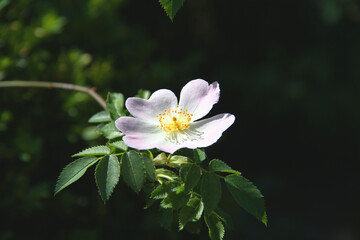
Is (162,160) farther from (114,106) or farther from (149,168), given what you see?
(114,106)

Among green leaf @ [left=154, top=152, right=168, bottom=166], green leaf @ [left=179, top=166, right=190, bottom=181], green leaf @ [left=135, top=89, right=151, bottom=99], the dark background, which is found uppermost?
green leaf @ [left=135, top=89, right=151, bottom=99]

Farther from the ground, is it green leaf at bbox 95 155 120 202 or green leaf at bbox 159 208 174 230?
green leaf at bbox 95 155 120 202

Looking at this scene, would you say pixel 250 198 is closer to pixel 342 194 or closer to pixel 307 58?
pixel 307 58

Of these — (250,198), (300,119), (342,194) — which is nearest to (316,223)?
(342,194)

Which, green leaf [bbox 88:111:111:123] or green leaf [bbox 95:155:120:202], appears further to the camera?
green leaf [bbox 88:111:111:123]

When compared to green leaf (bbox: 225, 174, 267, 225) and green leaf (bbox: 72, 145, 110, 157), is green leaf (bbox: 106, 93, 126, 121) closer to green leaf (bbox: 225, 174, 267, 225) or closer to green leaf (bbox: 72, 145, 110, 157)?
green leaf (bbox: 72, 145, 110, 157)

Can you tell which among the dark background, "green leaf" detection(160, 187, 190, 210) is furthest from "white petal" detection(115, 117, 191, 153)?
the dark background

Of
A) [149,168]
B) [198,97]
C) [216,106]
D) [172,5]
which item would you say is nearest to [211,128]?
[198,97]

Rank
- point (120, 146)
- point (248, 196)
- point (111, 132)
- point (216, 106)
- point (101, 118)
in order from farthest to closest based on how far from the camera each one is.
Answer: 1. point (216, 106)
2. point (101, 118)
3. point (111, 132)
4. point (120, 146)
5. point (248, 196)
